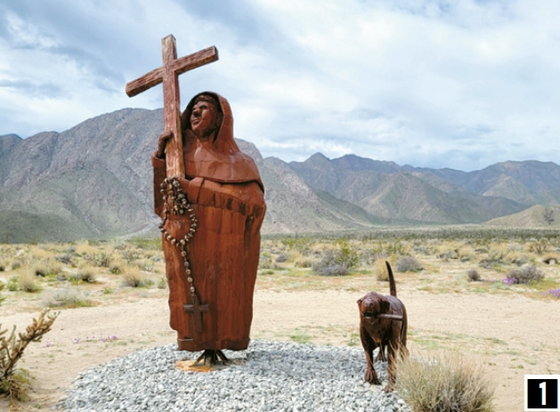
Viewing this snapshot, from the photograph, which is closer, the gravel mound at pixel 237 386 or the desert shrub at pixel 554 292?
the gravel mound at pixel 237 386

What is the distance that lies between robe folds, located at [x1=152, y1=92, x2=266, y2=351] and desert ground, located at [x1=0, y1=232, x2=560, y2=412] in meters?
2.33

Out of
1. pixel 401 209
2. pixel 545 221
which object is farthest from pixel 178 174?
pixel 401 209

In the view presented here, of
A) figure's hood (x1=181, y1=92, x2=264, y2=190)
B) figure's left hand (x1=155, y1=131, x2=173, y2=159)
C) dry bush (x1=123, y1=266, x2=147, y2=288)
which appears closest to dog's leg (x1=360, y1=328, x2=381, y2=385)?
figure's hood (x1=181, y1=92, x2=264, y2=190)

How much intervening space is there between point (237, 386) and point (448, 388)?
8.92ft

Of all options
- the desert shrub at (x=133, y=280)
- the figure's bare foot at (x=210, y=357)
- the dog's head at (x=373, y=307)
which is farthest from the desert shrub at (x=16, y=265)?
the dog's head at (x=373, y=307)

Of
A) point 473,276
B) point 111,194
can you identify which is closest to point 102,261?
point 473,276

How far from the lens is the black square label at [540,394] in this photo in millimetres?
6188

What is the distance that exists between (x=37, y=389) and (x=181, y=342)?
7.25 ft

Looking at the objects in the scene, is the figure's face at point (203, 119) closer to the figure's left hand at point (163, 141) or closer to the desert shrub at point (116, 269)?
the figure's left hand at point (163, 141)

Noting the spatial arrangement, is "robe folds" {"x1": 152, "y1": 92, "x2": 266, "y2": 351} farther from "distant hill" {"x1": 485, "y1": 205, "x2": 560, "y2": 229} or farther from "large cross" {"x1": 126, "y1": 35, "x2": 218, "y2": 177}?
"distant hill" {"x1": 485, "y1": 205, "x2": 560, "y2": 229}

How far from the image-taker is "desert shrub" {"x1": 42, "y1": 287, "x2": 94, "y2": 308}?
14.8m

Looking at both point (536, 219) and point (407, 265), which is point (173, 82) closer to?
point (407, 265)

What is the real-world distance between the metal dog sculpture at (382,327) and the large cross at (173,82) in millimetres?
3313

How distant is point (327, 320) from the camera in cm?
1266
